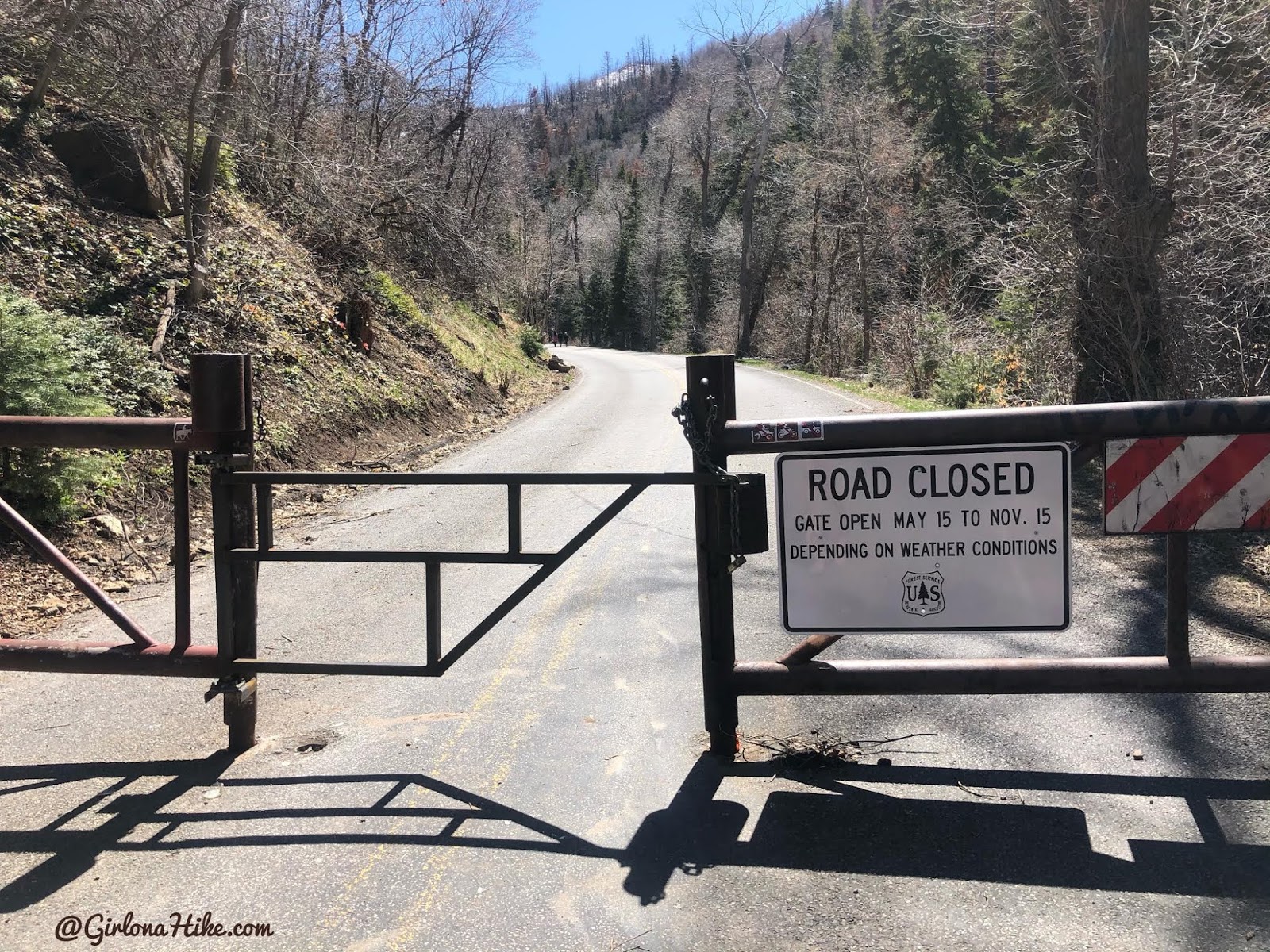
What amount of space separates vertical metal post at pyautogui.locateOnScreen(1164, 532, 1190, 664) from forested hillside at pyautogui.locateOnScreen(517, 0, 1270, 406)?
766 cm

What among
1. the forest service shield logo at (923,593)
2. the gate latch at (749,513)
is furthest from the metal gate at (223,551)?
the forest service shield logo at (923,593)

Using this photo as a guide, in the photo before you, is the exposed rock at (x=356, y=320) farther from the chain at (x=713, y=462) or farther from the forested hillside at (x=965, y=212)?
the chain at (x=713, y=462)

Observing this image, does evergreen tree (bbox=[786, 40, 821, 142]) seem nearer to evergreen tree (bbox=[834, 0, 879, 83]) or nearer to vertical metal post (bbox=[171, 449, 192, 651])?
evergreen tree (bbox=[834, 0, 879, 83])

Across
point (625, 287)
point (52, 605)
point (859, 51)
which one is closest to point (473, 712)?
point (52, 605)

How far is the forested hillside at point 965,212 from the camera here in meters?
10.7

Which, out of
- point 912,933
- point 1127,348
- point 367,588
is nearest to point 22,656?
point 367,588

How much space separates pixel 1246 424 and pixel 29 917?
4.56m

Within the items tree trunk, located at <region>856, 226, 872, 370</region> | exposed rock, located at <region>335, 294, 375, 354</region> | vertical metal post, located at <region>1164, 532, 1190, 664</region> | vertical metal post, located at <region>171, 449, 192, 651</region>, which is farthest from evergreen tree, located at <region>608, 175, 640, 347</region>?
vertical metal post, located at <region>1164, 532, 1190, 664</region>

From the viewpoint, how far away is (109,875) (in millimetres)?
3350

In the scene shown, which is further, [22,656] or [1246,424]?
[22,656]

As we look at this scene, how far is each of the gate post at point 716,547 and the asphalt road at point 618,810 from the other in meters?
0.28

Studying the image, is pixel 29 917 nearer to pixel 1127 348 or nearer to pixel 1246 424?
pixel 1246 424

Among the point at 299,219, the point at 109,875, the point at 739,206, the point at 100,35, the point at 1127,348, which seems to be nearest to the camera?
the point at 109,875

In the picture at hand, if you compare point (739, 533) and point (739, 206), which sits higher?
point (739, 206)
